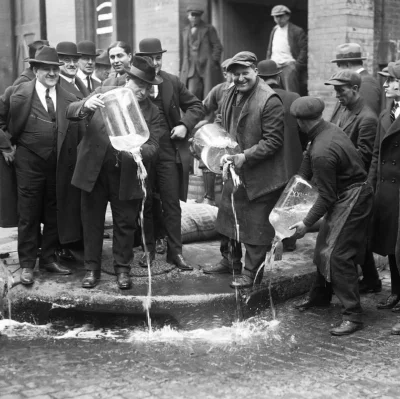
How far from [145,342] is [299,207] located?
1.65 meters

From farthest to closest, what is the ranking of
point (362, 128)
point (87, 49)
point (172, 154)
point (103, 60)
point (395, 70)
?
point (103, 60), point (87, 49), point (172, 154), point (362, 128), point (395, 70)

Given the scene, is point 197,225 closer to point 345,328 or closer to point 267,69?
point 267,69

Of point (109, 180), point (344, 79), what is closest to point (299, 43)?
point (344, 79)

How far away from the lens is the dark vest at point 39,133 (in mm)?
6574

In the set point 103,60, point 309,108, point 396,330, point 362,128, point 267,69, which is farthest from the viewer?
point 103,60

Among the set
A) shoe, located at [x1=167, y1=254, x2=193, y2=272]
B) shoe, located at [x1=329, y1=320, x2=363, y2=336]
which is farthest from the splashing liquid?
shoe, located at [x1=329, y1=320, x2=363, y2=336]

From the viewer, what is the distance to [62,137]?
21.7ft

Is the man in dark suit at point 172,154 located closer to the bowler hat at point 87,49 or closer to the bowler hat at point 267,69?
the bowler hat at point 267,69

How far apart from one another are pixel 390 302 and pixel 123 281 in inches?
90.2

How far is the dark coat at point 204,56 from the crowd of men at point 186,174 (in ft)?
16.8

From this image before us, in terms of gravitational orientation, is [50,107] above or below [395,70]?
below

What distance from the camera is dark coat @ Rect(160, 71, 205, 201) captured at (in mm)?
6914

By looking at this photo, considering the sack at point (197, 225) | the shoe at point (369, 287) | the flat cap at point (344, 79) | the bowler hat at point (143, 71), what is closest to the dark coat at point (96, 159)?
the bowler hat at point (143, 71)

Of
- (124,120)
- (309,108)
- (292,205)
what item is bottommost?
(292,205)
